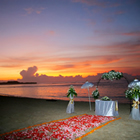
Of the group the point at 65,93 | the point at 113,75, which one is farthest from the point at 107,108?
the point at 65,93

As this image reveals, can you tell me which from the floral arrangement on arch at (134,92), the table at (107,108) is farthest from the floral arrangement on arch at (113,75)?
the table at (107,108)

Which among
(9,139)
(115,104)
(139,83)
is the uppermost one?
(139,83)

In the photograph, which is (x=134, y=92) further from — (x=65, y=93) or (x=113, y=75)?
(x=65, y=93)

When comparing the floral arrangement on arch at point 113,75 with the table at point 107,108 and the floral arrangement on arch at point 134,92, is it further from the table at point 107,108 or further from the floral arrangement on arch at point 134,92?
the table at point 107,108

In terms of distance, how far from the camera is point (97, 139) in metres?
7.50

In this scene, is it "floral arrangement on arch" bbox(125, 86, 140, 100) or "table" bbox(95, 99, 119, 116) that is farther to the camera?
"table" bbox(95, 99, 119, 116)

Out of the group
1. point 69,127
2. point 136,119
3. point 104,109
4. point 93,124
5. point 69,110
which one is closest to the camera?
point 69,127

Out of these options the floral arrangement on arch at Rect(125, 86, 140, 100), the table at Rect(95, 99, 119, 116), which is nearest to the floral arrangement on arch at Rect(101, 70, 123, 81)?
the floral arrangement on arch at Rect(125, 86, 140, 100)

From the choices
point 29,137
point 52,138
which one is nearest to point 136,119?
point 52,138

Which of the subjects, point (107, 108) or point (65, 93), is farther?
point (65, 93)

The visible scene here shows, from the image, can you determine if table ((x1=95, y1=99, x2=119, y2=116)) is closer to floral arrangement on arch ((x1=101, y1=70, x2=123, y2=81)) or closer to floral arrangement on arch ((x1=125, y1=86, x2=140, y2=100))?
floral arrangement on arch ((x1=125, y1=86, x2=140, y2=100))

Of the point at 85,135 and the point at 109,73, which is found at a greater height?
the point at 109,73

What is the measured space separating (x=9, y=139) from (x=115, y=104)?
8.74m

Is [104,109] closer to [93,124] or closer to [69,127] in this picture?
[93,124]
